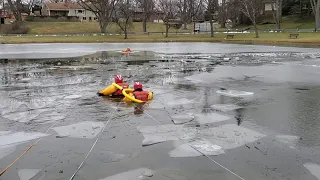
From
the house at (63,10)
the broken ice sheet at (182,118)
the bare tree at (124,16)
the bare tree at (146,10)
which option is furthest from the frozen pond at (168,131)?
the house at (63,10)

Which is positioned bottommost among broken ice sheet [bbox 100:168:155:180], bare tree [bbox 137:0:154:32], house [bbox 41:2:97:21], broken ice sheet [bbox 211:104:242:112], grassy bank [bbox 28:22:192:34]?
broken ice sheet [bbox 100:168:155:180]

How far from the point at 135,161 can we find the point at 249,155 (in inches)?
72.7

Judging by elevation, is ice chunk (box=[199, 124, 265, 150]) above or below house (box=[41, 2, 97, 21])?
below

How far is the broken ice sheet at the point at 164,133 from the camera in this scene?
6682 mm

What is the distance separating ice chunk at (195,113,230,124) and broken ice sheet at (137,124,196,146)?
674 mm

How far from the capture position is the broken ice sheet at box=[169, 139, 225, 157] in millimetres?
5890

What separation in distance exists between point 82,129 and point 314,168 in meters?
4.45

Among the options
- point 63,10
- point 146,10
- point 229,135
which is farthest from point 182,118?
point 63,10

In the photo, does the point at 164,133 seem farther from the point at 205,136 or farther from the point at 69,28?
the point at 69,28

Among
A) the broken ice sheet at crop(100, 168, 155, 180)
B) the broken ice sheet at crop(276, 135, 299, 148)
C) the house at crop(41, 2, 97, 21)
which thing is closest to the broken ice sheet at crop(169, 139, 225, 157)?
the broken ice sheet at crop(100, 168, 155, 180)

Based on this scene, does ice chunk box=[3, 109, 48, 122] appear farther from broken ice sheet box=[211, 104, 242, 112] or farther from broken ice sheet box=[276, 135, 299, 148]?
broken ice sheet box=[276, 135, 299, 148]

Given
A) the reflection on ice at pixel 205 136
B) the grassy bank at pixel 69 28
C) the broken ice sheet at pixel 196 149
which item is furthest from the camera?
the grassy bank at pixel 69 28

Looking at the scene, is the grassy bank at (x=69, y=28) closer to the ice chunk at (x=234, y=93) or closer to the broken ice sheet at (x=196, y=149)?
the ice chunk at (x=234, y=93)

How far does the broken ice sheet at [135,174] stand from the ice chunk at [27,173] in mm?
1112
